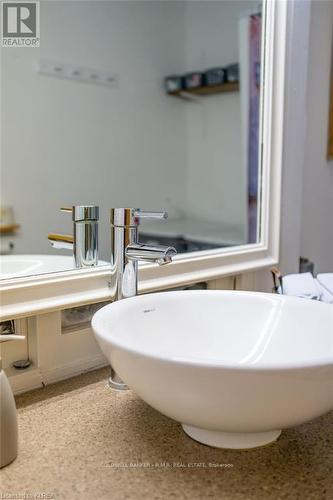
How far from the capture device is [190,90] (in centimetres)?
226

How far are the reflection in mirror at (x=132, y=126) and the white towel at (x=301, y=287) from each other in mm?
328

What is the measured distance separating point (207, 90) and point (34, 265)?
1620 mm

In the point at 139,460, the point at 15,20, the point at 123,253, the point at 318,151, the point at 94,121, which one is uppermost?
the point at 15,20

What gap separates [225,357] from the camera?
0.90 meters

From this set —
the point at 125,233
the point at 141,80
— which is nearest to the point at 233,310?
the point at 125,233

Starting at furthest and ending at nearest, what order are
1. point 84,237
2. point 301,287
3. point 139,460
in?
1. point 301,287
2. point 84,237
3. point 139,460

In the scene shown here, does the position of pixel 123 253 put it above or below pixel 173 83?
below

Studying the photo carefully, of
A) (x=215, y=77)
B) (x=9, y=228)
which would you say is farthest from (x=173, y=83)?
(x=9, y=228)

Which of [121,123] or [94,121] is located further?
[121,123]

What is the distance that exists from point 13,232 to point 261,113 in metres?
0.84

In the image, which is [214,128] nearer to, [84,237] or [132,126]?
[132,126]

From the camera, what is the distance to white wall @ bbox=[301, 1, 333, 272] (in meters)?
1.47

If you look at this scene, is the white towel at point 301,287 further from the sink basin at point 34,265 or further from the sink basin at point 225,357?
the sink basin at point 34,265

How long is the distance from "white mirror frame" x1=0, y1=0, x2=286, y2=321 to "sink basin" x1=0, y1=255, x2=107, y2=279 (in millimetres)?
54
